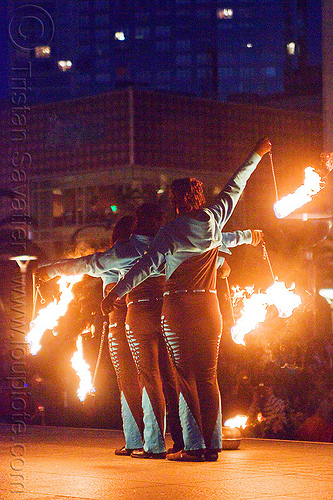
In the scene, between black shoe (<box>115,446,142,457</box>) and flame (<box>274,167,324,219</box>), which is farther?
black shoe (<box>115,446,142,457</box>)

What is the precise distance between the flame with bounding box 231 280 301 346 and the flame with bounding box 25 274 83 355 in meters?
1.61

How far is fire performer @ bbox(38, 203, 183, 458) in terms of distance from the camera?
7.63 m

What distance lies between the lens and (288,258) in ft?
39.5

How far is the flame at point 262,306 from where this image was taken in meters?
7.99

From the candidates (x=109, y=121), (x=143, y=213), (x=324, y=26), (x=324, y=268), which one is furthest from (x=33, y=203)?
(x=143, y=213)

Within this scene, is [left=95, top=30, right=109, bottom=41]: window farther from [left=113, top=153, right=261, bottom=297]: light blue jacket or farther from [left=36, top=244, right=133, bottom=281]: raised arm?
[left=113, top=153, right=261, bottom=297]: light blue jacket

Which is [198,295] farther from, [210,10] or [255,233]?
[210,10]

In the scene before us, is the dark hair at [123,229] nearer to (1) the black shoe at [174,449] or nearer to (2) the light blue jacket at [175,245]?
(2) the light blue jacket at [175,245]

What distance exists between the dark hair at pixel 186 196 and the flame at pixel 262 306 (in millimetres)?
1093

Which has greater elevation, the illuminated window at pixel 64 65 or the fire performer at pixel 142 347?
the illuminated window at pixel 64 65

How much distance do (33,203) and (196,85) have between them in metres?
95.8

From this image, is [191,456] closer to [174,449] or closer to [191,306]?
[174,449]

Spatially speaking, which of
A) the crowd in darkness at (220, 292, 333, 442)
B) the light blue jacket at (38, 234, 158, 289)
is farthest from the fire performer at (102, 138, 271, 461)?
the crowd in darkness at (220, 292, 333, 442)

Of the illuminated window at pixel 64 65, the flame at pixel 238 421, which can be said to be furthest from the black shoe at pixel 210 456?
the illuminated window at pixel 64 65
